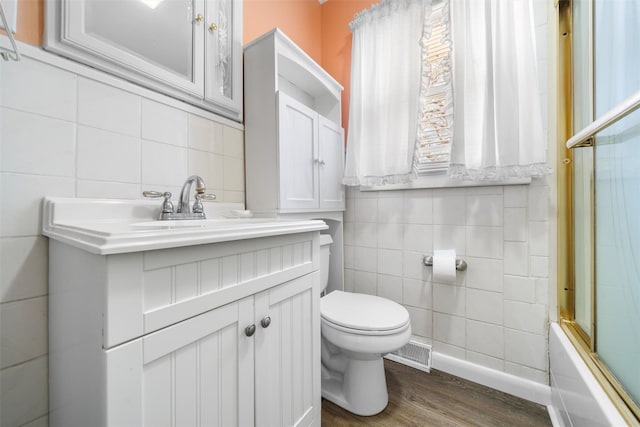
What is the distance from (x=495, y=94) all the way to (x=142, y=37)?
1.51 m

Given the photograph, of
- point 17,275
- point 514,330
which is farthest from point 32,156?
point 514,330

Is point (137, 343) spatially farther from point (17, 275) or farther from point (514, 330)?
point (514, 330)

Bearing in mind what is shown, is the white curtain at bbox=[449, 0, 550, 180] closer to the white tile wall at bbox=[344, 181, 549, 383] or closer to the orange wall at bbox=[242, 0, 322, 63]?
the white tile wall at bbox=[344, 181, 549, 383]

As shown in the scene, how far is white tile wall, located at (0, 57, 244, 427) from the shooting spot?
691mm

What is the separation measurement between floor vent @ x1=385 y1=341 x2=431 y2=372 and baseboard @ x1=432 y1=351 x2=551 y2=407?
0.15 ft

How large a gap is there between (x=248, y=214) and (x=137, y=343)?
81cm

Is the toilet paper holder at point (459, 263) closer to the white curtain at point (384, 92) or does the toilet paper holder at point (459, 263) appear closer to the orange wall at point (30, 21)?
the white curtain at point (384, 92)

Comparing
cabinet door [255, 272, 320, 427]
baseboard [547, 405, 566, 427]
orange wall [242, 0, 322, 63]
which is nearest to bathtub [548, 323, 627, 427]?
baseboard [547, 405, 566, 427]

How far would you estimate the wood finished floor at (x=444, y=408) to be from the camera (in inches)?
42.2

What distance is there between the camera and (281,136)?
1.23m

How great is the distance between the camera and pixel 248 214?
49.4 inches

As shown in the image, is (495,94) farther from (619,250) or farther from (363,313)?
(363,313)

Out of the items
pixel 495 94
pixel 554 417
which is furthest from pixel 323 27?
pixel 554 417

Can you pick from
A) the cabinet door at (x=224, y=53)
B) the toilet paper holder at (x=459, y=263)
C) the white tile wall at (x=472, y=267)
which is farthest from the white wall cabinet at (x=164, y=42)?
the toilet paper holder at (x=459, y=263)
